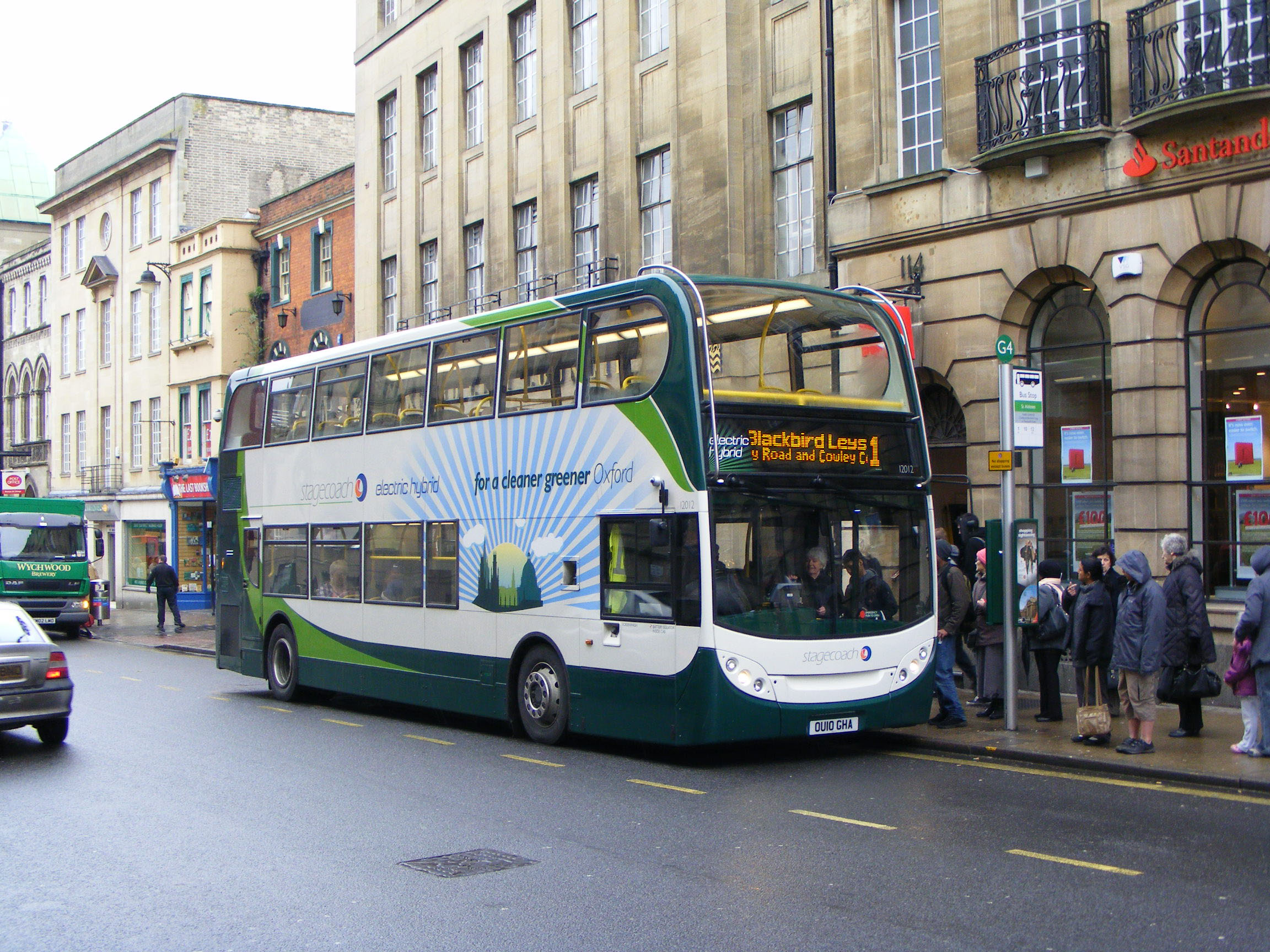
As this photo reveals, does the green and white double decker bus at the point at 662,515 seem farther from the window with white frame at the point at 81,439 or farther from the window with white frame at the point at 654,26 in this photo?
the window with white frame at the point at 81,439

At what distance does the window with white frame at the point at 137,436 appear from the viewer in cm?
4397

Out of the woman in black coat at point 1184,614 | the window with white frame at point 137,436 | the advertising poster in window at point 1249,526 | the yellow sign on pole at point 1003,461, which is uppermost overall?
the window with white frame at point 137,436

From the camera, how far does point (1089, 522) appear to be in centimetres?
1570

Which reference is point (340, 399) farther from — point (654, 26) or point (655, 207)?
point (654, 26)

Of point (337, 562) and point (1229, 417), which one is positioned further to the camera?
point (337, 562)

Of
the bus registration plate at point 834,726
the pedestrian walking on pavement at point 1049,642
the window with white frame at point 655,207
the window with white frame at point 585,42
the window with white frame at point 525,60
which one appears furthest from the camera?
the window with white frame at point 525,60

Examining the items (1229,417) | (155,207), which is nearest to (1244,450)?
(1229,417)

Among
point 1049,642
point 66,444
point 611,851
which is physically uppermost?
point 66,444

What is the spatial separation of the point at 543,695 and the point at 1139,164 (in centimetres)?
886

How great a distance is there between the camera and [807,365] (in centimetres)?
1186

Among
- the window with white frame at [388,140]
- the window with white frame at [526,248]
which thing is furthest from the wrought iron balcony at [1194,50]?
the window with white frame at [388,140]

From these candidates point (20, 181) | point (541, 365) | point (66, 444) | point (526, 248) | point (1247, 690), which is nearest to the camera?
point (1247, 690)

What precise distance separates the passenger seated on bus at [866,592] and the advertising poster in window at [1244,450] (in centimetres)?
512

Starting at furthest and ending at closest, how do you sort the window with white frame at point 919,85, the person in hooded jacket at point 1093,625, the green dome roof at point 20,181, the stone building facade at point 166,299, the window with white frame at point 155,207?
the green dome roof at point 20,181 < the window with white frame at point 155,207 < the stone building facade at point 166,299 < the window with white frame at point 919,85 < the person in hooded jacket at point 1093,625
